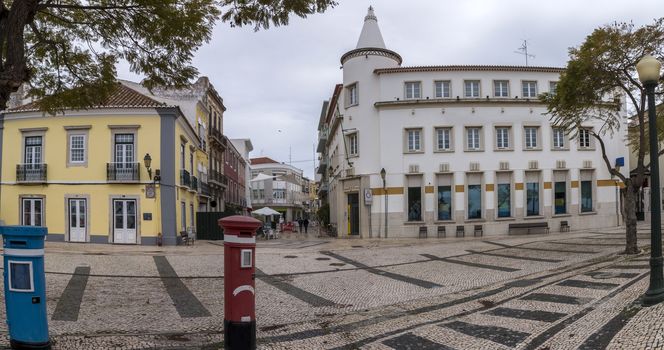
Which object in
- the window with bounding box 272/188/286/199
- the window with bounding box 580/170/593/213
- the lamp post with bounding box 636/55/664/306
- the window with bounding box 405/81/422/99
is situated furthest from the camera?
the window with bounding box 272/188/286/199

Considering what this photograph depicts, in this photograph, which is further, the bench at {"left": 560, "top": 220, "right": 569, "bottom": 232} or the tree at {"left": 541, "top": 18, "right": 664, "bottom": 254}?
the bench at {"left": 560, "top": 220, "right": 569, "bottom": 232}

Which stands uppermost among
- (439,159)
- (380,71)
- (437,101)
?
(380,71)

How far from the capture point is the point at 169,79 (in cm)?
798

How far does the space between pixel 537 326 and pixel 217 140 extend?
103ft

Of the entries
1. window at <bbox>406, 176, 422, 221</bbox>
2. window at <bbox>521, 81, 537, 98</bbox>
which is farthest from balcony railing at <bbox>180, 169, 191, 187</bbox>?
window at <bbox>521, 81, 537, 98</bbox>

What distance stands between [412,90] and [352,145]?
462 centimetres

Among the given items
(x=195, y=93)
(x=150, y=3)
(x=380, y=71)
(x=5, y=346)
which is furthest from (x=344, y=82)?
(x=5, y=346)

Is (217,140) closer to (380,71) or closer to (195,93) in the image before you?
(195,93)

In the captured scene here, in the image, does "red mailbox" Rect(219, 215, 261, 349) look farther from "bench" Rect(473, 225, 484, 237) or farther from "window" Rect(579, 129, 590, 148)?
"window" Rect(579, 129, 590, 148)

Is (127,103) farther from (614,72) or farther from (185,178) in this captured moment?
(614,72)

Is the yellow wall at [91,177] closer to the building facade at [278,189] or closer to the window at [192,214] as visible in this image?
the window at [192,214]

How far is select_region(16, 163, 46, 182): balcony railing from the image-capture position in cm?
2159

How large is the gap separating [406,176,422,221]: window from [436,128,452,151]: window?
2.15 m

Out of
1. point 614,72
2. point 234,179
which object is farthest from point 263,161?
point 614,72
